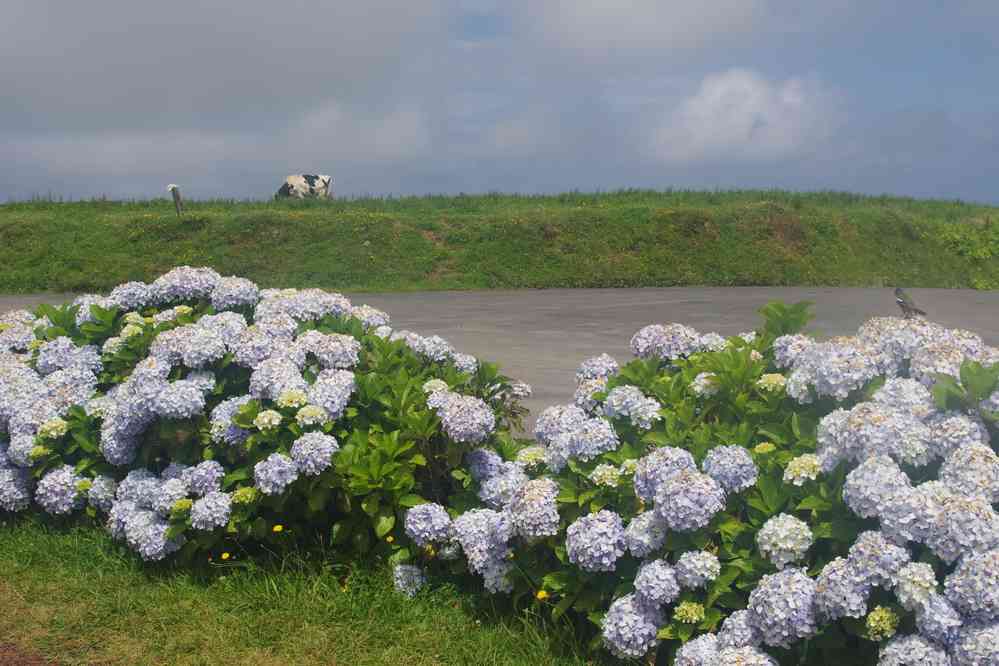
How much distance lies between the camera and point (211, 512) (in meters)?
5.24

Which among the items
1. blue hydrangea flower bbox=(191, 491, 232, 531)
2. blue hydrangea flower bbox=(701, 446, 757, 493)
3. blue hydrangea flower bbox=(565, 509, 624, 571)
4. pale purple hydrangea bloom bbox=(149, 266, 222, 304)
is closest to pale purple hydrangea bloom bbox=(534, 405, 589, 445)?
blue hydrangea flower bbox=(565, 509, 624, 571)

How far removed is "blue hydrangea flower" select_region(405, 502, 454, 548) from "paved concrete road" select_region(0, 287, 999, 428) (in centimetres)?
369

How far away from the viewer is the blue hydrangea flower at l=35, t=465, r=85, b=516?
6270 millimetres

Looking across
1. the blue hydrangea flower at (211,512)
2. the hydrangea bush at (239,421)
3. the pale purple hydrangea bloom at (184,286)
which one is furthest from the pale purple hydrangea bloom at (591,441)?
the pale purple hydrangea bloom at (184,286)

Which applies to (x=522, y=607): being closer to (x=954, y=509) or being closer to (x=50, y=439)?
(x=954, y=509)

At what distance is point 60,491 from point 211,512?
168 cm

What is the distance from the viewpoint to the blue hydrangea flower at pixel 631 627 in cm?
399

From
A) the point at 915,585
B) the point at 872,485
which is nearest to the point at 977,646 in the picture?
the point at 915,585

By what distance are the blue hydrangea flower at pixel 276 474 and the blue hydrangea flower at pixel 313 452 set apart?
0.16 ft

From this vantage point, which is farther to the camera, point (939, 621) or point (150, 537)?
point (150, 537)

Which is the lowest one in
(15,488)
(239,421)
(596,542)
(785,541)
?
(15,488)

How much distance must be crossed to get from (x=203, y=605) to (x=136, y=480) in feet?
3.51

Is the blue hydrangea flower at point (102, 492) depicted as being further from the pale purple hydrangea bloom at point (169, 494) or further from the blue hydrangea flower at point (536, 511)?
the blue hydrangea flower at point (536, 511)

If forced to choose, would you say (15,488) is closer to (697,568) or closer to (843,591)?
(697,568)
